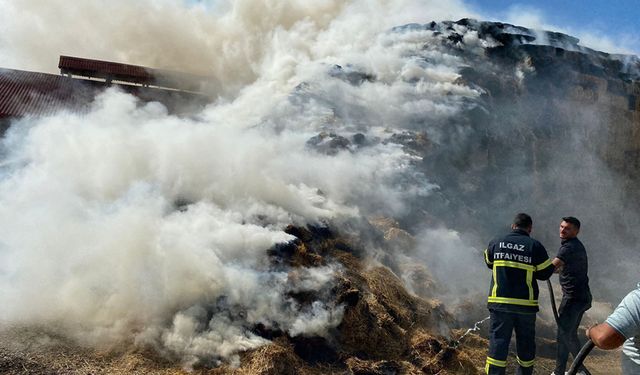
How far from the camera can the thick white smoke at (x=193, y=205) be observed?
512 cm

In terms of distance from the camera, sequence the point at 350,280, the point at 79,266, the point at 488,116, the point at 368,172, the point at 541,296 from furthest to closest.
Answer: the point at 488,116 < the point at 368,172 < the point at 541,296 < the point at 350,280 < the point at 79,266

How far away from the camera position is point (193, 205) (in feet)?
21.1

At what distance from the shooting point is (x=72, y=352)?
15.1 ft

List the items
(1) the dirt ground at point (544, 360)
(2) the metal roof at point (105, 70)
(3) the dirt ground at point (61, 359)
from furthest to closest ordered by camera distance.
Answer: (2) the metal roof at point (105, 70) → (1) the dirt ground at point (544, 360) → (3) the dirt ground at point (61, 359)

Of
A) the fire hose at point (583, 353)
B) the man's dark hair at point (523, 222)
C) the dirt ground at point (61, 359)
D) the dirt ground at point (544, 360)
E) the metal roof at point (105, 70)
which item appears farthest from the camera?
the metal roof at point (105, 70)

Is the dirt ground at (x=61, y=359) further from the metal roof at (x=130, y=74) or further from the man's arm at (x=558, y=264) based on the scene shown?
the metal roof at (x=130, y=74)

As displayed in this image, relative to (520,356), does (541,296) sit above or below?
above

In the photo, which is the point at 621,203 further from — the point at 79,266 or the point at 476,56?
the point at 79,266

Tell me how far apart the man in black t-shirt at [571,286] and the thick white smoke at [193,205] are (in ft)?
7.74

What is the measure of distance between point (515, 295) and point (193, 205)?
403 cm

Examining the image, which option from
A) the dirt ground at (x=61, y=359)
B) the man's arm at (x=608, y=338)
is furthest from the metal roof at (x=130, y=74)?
the man's arm at (x=608, y=338)

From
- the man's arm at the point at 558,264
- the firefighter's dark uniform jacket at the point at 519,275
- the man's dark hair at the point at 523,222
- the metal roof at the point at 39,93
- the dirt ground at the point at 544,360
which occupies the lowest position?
the dirt ground at the point at 544,360

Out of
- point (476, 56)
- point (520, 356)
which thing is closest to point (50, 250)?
point (520, 356)

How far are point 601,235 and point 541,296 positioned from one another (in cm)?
543
